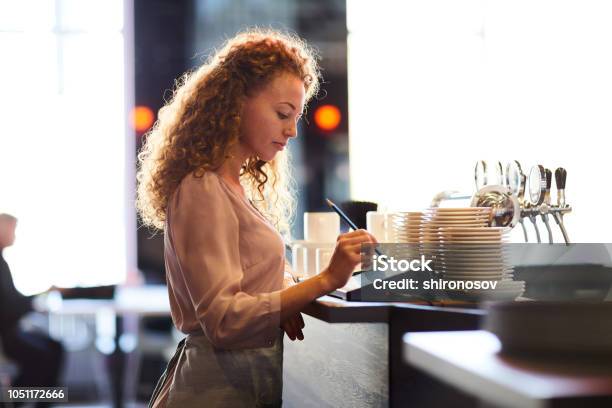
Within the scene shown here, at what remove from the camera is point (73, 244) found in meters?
4.23

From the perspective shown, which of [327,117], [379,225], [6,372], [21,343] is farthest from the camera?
[327,117]

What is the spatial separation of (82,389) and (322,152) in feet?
6.21

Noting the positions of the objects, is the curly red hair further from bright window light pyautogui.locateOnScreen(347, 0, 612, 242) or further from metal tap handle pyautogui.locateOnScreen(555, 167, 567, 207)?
bright window light pyautogui.locateOnScreen(347, 0, 612, 242)

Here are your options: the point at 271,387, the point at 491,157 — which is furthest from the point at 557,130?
the point at 271,387

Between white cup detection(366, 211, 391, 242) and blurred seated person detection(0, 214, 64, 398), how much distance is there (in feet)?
8.79

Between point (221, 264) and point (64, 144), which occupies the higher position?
point (64, 144)

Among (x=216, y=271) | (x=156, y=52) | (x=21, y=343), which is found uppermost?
(x=156, y=52)

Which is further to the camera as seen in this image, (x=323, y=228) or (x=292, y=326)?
(x=323, y=228)

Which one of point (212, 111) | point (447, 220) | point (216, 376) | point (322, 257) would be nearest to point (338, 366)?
point (322, 257)

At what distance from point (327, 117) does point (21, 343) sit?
6.58 feet

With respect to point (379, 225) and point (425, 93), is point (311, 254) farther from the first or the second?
point (425, 93)

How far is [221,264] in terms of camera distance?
4.33ft

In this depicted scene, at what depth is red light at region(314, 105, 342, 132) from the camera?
4277 mm

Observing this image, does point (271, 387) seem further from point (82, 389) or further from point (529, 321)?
point (82, 389)
